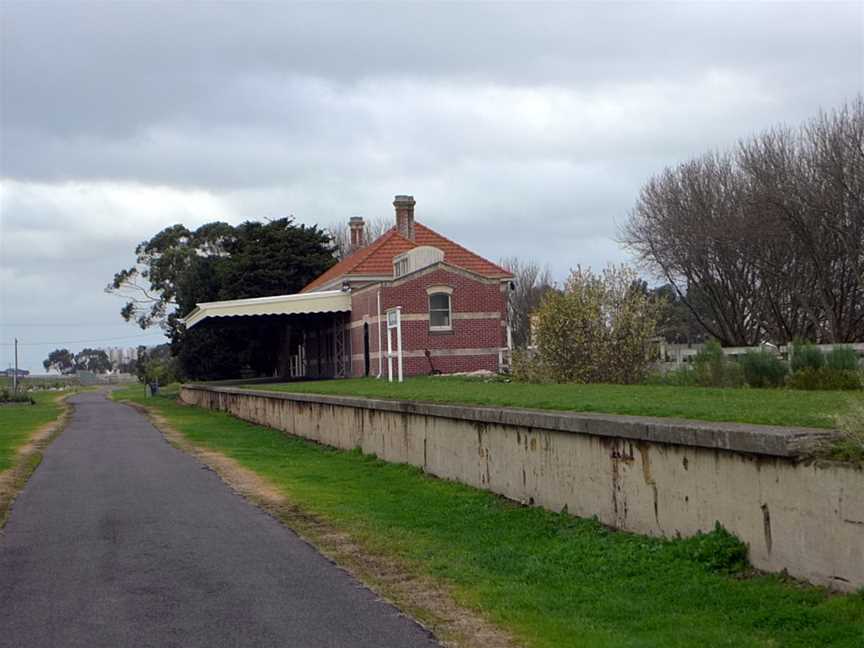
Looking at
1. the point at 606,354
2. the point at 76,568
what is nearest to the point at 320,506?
the point at 76,568

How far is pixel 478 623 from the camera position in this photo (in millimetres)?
7688

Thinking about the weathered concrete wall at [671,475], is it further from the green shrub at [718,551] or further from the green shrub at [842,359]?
the green shrub at [842,359]

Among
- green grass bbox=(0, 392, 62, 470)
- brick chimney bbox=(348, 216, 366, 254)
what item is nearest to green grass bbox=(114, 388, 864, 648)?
green grass bbox=(0, 392, 62, 470)

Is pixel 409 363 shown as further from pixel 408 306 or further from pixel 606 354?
pixel 606 354

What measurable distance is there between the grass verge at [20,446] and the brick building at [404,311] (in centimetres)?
787

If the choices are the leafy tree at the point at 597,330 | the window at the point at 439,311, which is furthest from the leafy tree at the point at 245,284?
the leafy tree at the point at 597,330

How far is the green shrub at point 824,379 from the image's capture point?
1745 centimetres

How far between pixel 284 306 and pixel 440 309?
8014 mm

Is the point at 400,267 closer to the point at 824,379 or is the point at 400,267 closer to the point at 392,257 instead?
the point at 392,257

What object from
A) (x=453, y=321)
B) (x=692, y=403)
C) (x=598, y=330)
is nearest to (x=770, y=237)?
(x=453, y=321)

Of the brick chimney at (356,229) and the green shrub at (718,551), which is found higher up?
the brick chimney at (356,229)

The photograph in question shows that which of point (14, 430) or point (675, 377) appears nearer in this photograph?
point (675, 377)

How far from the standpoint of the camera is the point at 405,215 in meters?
56.5

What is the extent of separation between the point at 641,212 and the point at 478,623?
147 ft
